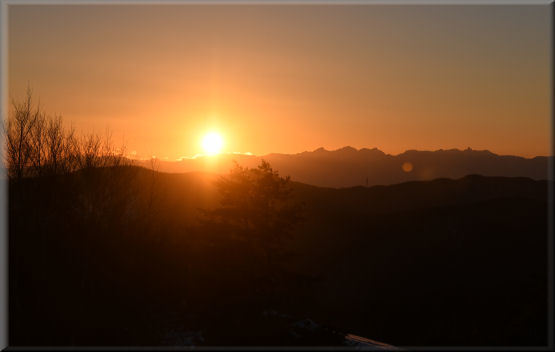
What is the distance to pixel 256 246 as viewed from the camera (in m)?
25.2

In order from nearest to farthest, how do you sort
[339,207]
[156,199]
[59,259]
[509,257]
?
[59,259] → [156,199] → [509,257] → [339,207]

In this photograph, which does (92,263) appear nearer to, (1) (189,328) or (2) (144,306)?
(2) (144,306)

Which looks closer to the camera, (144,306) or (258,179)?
(144,306)

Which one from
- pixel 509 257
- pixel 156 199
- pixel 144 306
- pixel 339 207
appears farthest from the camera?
pixel 339 207

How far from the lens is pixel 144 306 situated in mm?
21844

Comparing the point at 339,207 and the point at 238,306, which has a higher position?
the point at 339,207

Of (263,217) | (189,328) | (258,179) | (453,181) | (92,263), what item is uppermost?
(453,181)

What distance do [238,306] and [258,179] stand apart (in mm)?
7778

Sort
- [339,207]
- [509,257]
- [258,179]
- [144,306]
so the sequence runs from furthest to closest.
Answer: [339,207], [509,257], [258,179], [144,306]

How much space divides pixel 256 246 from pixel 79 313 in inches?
397

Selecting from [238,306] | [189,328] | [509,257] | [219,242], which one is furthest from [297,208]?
[509,257]

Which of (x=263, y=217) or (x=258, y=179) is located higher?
(x=258, y=179)

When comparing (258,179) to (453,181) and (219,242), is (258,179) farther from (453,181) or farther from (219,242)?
(453,181)

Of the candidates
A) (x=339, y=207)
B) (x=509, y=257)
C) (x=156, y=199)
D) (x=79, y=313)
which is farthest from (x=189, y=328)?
(x=339, y=207)
